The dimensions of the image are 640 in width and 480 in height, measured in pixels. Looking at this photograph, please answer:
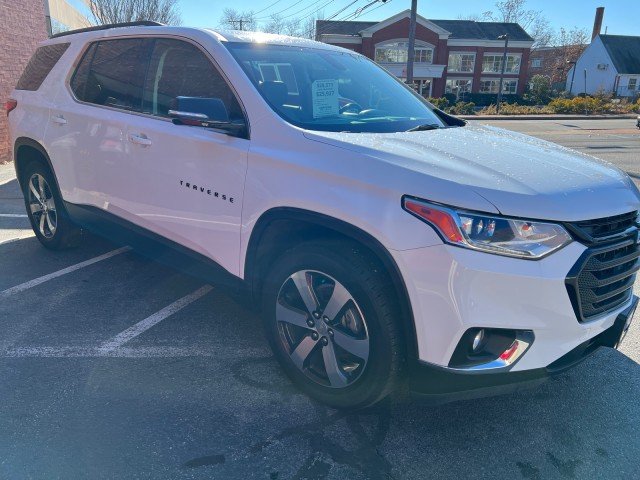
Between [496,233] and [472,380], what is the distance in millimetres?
639

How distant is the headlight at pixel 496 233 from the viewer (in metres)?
2.06

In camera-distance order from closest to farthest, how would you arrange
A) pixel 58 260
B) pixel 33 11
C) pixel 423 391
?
1. pixel 423 391
2. pixel 58 260
3. pixel 33 11

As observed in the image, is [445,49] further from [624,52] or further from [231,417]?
[231,417]

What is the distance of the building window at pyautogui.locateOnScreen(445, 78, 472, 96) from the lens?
52188mm

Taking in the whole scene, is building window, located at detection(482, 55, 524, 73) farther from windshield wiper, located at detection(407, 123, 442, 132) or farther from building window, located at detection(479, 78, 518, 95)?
windshield wiper, located at detection(407, 123, 442, 132)

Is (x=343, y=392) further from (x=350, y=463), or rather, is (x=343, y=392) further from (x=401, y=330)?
(x=401, y=330)

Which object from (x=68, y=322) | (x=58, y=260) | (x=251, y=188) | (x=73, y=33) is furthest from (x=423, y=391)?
(x=73, y=33)

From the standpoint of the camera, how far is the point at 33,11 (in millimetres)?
11203

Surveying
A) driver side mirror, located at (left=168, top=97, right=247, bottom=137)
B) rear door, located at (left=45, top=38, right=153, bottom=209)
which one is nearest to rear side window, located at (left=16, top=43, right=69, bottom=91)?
rear door, located at (left=45, top=38, right=153, bottom=209)

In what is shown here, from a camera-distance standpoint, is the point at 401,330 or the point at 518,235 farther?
the point at 401,330

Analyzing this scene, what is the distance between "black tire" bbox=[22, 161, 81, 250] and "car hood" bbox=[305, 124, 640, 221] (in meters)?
3.21

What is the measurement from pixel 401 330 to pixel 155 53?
2622 millimetres

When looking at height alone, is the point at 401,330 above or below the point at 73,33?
below

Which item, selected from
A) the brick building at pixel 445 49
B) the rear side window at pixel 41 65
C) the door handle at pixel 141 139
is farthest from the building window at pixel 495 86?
the door handle at pixel 141 139
